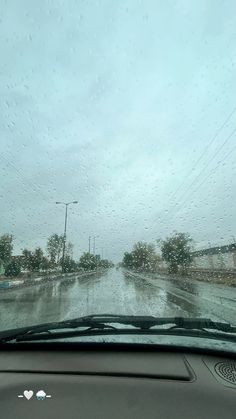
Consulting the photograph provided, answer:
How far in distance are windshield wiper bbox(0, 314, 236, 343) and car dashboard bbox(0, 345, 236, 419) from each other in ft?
1.33

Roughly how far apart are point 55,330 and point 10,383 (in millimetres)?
1062

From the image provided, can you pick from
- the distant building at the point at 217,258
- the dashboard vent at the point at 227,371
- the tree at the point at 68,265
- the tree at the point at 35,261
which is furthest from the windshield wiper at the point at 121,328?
the tree at the point at 35,261

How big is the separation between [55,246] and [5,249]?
814 centimetres

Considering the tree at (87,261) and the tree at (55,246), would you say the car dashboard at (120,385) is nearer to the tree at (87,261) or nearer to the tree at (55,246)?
the tree at (55,246)

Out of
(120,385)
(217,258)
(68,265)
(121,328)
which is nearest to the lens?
(120,385)

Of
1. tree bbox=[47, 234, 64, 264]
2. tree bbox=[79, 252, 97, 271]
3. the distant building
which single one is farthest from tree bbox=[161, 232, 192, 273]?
tree bbox=[79, 252, 97, 271]

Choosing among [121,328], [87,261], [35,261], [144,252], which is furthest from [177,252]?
[121,328]

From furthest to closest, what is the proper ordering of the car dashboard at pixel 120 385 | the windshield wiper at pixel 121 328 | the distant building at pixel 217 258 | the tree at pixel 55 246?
the tree at pixel 55 246, the distant building at pixel 217 258, the windshield wiper at pixel 121 328, the car dashboard at pixel 120 385

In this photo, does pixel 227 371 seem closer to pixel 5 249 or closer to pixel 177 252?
pixel 177 252

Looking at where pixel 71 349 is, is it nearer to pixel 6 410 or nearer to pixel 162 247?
pixel 6 410

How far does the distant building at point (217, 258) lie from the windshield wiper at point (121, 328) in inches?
1054

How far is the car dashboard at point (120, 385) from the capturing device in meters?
2.75

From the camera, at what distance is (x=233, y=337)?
153 inches

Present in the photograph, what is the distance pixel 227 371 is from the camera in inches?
125
